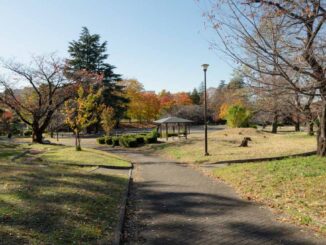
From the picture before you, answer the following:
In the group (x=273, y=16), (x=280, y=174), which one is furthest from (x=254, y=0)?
(x=280, y=174)

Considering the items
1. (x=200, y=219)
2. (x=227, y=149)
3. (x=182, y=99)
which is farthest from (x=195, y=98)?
(x=200, y=219)

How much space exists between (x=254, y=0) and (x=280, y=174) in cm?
554

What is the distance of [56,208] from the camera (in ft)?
22.8

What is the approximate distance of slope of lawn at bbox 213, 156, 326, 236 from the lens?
24.1 ft

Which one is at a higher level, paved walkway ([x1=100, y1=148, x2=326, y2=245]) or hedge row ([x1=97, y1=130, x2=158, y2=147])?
hedge row ([x1=97, y1=130, x2=158, y2=147])

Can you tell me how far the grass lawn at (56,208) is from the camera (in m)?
5.48

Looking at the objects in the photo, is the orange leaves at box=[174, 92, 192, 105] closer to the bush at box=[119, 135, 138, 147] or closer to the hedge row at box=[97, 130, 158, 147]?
the hedge row at box=[97, 130, 158, 147]

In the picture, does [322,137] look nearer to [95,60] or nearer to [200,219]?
[200,219]

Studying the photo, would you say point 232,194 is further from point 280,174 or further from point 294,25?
point 294,25

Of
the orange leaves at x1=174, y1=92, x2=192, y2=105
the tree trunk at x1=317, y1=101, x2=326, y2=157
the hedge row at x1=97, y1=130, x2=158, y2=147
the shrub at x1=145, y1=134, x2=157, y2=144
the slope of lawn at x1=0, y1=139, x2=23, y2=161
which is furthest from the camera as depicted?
the orange leaves at x1=174, y1=92, x2=192, y2=105

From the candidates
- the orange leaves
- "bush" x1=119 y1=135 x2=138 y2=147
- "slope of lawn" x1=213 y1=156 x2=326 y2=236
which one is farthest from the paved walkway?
the orange leaves

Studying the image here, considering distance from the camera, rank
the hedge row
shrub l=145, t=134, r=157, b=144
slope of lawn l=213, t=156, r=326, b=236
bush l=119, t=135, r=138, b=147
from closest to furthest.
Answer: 1. slope of lawn l=213, t=156, r=326, b=236
2. bush l=119, t=135, r=138, b=147
3. the hedge row
4. shrub l=145, t=134, r=157, b=144

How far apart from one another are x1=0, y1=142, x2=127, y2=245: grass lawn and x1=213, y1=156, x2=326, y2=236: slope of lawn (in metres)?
3.68

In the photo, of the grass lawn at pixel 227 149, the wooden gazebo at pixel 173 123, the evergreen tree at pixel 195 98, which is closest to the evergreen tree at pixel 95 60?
the wooden gazebo at pixel 173 123
